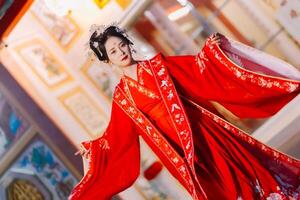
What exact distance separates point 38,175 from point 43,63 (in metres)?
0.57

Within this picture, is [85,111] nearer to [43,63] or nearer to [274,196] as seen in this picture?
[43,63]

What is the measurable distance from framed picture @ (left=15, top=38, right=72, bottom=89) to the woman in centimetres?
34

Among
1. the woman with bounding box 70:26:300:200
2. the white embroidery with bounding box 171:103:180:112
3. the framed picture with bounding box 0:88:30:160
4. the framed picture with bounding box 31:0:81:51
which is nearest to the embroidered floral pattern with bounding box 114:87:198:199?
the woman with bounding box 70:26:300:200

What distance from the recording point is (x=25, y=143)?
2508 mm

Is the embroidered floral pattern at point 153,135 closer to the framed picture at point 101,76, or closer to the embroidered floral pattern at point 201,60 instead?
the framed picture at point 101,76

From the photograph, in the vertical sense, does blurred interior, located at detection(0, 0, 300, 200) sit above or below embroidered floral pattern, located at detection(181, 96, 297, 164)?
above

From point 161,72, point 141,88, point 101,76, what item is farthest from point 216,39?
point 101,76

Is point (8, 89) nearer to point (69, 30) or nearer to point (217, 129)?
point (69, 30)

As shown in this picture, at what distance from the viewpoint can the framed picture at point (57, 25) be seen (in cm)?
219

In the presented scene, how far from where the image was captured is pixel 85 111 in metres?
2.25

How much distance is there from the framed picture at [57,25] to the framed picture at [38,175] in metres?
0.51

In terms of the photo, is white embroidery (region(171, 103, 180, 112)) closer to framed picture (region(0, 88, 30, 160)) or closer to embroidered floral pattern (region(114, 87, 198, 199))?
embroidered floral pattern (region(114, 87, 198, 199))

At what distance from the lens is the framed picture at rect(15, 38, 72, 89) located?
2295 mm

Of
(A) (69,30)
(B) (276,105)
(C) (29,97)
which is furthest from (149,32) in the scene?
(C) (29,97)
